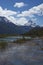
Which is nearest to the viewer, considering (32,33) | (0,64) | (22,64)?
(0,64)

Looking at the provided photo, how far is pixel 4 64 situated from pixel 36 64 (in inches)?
94.0

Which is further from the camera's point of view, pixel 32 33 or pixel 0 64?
pixel 32 33

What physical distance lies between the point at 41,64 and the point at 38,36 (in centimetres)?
4220

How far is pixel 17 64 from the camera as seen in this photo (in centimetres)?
1408

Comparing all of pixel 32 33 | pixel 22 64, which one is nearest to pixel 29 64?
pixel 22 64

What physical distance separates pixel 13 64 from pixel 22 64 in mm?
669

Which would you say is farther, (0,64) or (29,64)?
(29,64)

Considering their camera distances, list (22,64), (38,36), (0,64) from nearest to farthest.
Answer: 1. (0,64)
2. (22,64)
3. (38,36)

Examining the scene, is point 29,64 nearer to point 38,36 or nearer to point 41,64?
point 41,64

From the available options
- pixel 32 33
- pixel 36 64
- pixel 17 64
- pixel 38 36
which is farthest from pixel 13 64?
pixel 32 33

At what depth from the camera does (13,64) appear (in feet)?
45.2

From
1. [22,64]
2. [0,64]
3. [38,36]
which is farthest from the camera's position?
[38,36]

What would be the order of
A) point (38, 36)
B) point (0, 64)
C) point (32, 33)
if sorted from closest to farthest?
point (0, 64), point (38, 36), point (32, 33)

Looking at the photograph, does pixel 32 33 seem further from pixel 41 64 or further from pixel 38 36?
pixel 41 64
